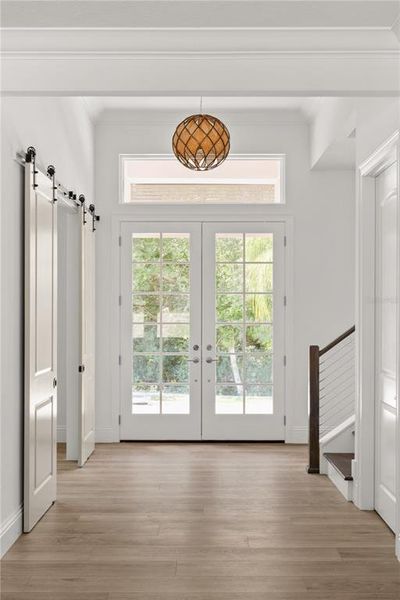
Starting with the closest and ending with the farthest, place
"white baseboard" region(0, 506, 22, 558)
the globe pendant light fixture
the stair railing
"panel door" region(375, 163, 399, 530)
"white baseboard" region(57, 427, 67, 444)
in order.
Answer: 1. "white baseboard" region(0, 506, 22, 558)
2. "panel door" region(375, 163, 399, 530)
3. the globe pendant light fixture
4. the stair railing
5. "white baseboard" region(57, 427, 67, 444)

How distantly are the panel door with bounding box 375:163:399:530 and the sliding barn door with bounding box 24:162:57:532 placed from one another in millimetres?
2241

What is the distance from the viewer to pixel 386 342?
14.4 ft

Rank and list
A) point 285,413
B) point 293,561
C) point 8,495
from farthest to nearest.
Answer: point 285,413
point 8,495
point 293,561

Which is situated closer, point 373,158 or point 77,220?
point 373,158

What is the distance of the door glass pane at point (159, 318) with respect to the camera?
7152mm

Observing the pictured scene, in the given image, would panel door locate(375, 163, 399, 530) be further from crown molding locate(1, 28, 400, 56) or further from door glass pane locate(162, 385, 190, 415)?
door glass pane locate(162, 385, 190, 415)

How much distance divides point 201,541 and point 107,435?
320 centimetres

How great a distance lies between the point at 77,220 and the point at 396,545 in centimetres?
380

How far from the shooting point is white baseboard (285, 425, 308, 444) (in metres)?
7.11

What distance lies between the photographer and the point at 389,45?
353 cm

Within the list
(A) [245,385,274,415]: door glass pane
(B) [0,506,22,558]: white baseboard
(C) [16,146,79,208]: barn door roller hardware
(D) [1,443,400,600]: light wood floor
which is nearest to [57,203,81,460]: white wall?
(C) [16,146,79,208]: barn door roller hardware

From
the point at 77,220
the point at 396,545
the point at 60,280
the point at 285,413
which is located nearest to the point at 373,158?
the point at 396,545

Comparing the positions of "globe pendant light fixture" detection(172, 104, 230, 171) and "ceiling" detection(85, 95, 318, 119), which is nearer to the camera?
"globe pendant light fixture" detection(172, 104, 230, 171)

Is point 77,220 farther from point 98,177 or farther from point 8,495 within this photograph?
point 8,495
